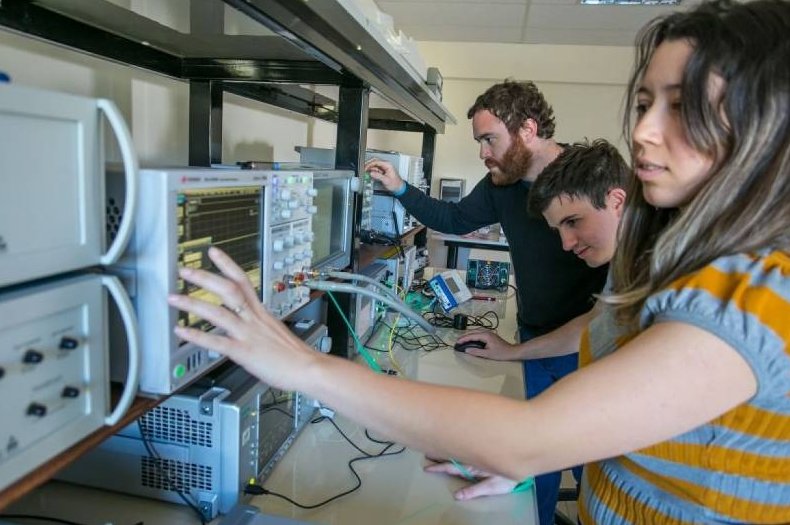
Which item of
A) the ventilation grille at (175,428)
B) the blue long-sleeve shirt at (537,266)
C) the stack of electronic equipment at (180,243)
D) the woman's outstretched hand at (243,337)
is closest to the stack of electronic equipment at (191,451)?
the ventilation grille at (175,428)

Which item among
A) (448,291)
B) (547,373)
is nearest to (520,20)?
(448,291)

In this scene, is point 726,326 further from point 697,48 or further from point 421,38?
point 421,38

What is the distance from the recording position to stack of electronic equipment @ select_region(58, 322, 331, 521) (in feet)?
2.70

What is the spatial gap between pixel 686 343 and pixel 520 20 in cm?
392

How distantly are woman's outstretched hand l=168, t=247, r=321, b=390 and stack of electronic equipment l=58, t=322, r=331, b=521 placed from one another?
0.79 feet

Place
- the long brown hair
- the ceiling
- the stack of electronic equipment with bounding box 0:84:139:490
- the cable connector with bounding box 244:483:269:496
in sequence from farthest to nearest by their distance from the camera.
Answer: the ceiling, the cable connector with bounding box 244:483:269:496, the long brown hair, the stack of electronic equipment with bounding box 0:84:139:490

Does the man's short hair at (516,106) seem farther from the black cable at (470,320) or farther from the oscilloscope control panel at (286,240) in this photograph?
the oscilloscope control panel at (286,240)

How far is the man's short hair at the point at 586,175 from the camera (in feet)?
4.50

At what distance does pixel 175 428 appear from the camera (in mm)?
830

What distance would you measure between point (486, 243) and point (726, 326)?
3.91 m

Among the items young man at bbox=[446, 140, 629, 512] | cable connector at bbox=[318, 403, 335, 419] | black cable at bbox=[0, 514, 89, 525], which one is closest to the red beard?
young man at bbox=[446, 140, 629, 512]

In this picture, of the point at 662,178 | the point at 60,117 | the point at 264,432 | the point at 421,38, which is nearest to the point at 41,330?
the point at 60,117

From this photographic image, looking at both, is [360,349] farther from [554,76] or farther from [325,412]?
[554,76]

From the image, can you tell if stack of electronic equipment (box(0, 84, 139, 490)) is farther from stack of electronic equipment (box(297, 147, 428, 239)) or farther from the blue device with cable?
the blue device with cable
